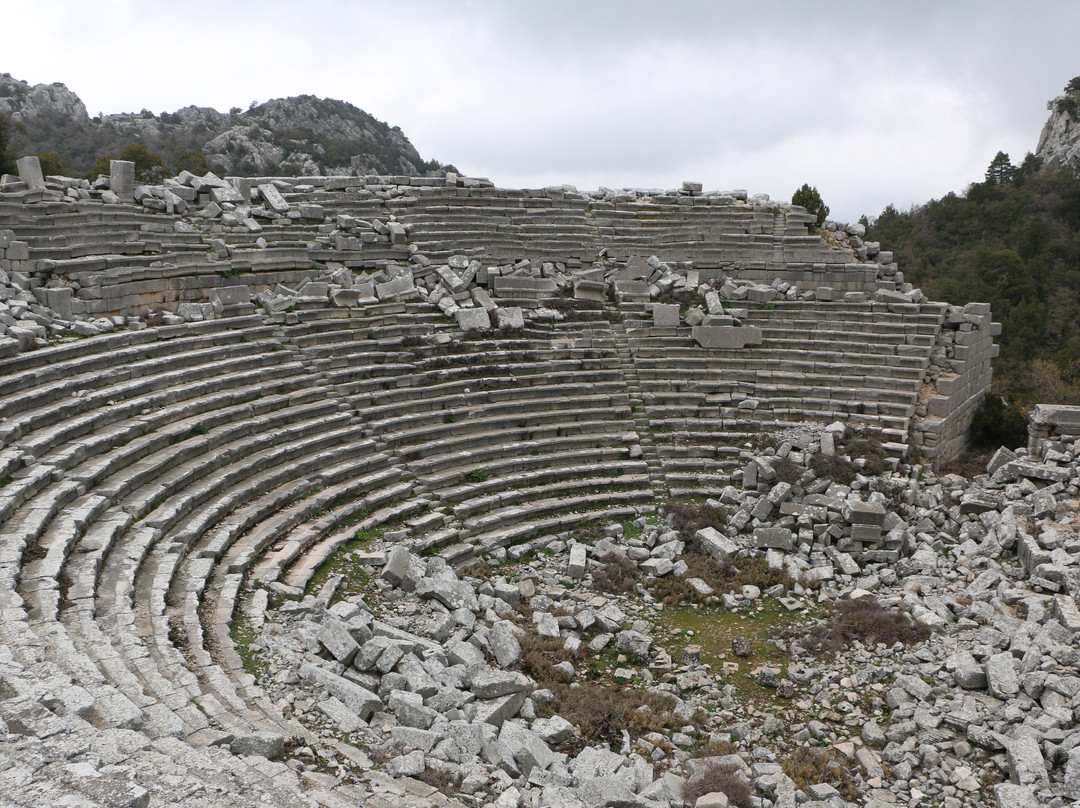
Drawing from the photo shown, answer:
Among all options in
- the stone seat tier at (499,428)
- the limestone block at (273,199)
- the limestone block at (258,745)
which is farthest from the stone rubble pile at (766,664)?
the limestone block at (273,199)

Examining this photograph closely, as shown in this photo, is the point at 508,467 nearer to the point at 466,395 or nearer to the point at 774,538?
the point at 466,395

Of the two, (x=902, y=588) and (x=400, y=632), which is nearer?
(x=400, y=632)

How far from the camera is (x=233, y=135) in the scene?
5222 centimetres

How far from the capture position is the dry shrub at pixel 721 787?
7.40 metres

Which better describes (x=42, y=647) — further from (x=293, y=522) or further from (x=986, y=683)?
(x=986, y=683)

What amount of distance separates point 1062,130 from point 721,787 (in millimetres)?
58217

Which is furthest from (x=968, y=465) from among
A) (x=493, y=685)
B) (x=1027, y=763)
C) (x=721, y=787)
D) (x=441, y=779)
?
(x=441, y=779)

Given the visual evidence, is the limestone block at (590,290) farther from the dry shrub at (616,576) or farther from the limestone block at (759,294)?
the dry shrub at (616,576)

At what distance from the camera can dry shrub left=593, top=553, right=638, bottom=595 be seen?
40.2 ft

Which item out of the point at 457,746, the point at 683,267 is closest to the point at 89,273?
the point at 457,746

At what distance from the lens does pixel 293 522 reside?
1185 centimetres

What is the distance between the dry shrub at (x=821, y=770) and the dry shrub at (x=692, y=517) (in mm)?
5460

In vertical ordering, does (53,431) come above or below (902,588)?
above

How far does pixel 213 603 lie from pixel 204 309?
8498mm
